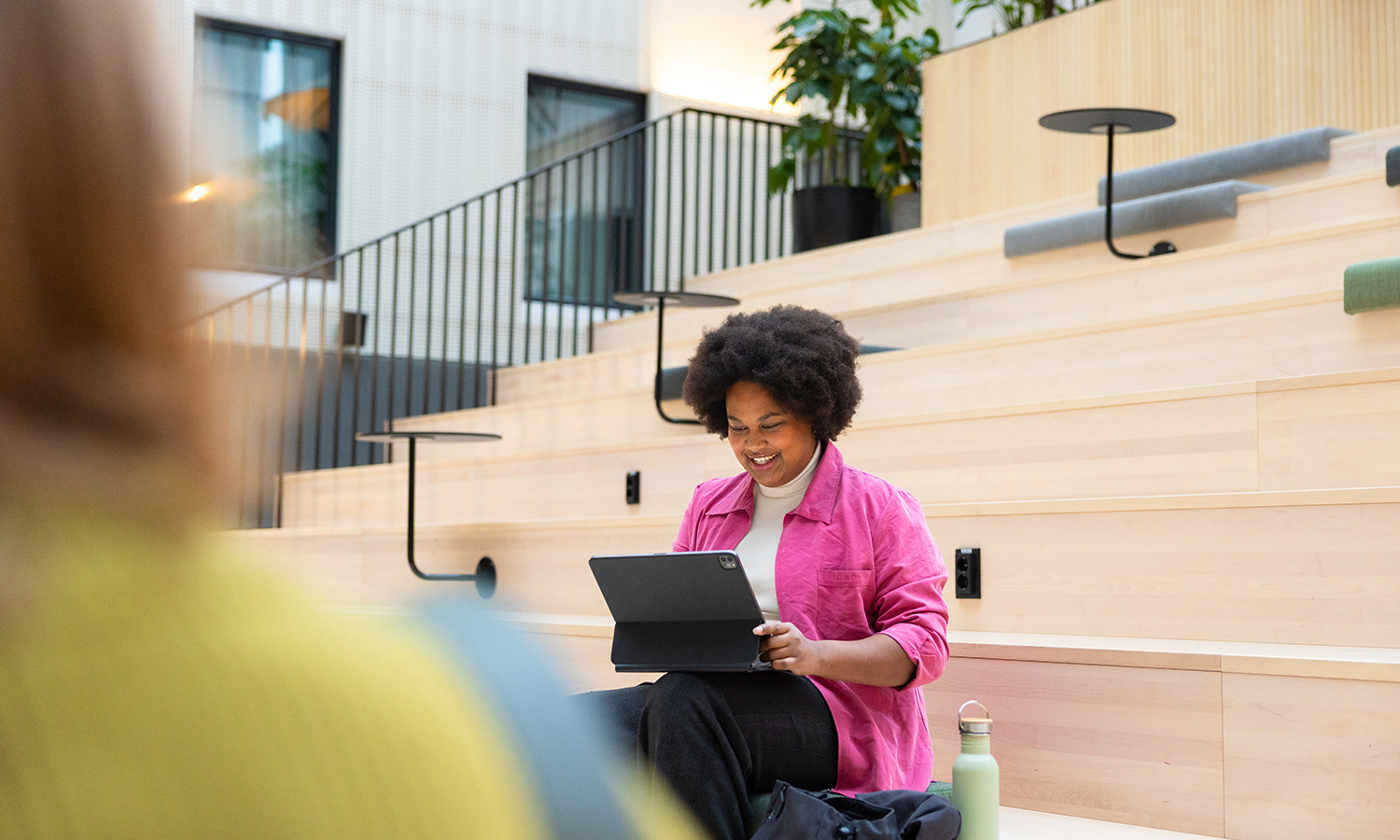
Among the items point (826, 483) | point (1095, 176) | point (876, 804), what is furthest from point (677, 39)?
point (876, 804)

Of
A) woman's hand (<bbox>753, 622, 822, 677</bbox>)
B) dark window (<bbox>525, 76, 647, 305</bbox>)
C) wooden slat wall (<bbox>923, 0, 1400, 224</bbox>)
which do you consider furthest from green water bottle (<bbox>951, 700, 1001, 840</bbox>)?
dark window (<bbox>525, 76, 647, 305</bbox>)

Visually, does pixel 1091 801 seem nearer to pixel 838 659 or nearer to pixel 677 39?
pixel 838 659

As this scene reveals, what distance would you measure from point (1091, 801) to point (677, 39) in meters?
5.92

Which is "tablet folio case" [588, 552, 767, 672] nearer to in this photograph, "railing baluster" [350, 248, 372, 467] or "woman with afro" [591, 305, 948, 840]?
"woman with afro" [591, 305, 948, 840]

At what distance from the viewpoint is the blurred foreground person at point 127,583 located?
0.89ft

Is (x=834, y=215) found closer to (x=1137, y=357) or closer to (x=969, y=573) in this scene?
(x=1137, y=357)

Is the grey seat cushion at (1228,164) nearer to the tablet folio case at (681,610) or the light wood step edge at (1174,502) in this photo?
the light wood step edge at (1174,502)

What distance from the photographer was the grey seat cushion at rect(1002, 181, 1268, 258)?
3828 millimetres

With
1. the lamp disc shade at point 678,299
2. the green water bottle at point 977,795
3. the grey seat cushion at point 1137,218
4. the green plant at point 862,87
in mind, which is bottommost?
the green water bottle at point 977,795

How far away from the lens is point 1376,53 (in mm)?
4527

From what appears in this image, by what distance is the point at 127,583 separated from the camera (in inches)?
11.0

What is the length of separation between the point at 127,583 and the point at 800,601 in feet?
5.99

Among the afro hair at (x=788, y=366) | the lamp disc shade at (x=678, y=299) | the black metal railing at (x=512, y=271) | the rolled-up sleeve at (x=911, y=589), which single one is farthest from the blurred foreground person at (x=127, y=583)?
the black metal railing at (x=512, y=271)

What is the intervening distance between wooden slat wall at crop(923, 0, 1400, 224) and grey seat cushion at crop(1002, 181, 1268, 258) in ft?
2.54
